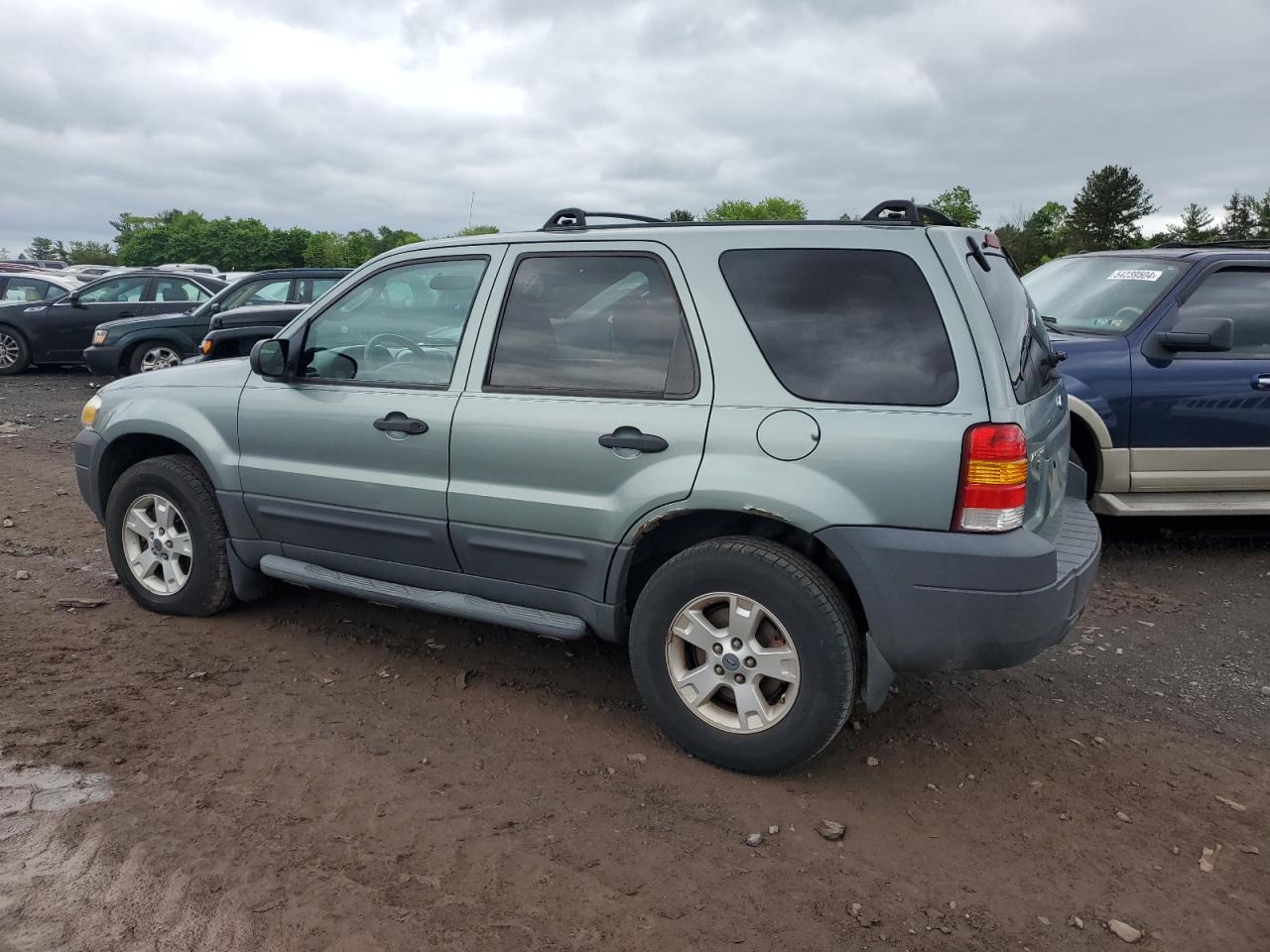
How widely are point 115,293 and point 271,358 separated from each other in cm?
1207

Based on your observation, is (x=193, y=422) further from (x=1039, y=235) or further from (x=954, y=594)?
(x=1039, y=235)

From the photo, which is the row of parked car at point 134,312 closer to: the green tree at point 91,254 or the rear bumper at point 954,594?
the rear bumper at point 954,594

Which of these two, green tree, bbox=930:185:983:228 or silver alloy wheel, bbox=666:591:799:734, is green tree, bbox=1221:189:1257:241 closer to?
green tree, bbox=930:185:983:228

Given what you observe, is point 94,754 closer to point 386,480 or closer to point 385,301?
point 386,480

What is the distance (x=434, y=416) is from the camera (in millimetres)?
3816

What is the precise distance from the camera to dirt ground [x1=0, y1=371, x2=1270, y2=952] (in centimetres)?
260

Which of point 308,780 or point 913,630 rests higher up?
point 913,630

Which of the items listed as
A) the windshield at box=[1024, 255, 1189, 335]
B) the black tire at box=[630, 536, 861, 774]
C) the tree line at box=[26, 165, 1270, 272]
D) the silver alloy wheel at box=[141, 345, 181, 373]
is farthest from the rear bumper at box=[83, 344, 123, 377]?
the tree line at box=[26, 165, 1270, 272]

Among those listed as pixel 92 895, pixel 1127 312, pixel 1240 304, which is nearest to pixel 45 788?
pixel 92 895

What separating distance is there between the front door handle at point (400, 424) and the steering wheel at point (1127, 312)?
4539 millimetres

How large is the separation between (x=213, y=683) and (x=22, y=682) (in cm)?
75

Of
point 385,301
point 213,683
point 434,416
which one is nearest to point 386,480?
point 434,416

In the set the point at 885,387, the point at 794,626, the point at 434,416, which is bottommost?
the point at 794,626

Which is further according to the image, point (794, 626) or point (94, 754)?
A: point (94, 754)
